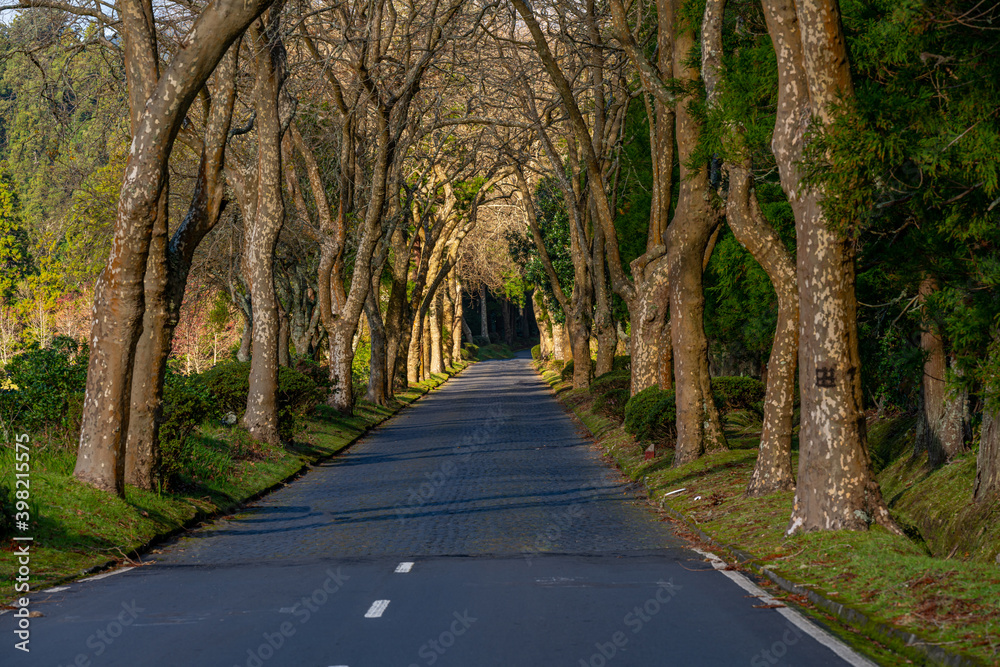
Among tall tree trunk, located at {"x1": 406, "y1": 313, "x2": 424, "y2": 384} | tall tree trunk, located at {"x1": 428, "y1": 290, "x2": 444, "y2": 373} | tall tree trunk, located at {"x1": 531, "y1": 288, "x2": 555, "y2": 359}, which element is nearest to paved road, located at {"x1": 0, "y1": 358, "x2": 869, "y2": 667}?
tall tree trunk, located at {"x1": 406, "y1": 313, "x2": 424, "y2": 384}

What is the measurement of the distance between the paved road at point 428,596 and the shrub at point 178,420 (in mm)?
1329

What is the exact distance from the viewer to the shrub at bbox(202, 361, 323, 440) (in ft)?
78.2

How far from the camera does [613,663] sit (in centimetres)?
670

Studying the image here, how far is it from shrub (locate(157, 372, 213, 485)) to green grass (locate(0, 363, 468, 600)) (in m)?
0.33

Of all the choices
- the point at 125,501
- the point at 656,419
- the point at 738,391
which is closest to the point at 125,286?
the point at 125,501

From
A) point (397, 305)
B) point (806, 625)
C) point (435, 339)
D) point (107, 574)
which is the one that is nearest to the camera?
point (806, 625)

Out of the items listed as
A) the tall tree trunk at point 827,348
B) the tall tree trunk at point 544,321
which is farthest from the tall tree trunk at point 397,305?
the tall tree trunk at point 827,348

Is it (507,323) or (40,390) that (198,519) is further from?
(507,323)

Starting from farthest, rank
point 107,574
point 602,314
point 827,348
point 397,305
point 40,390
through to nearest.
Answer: point 397,305 → point 602,314 → point 40,390 → point 827,348 → point 107,574

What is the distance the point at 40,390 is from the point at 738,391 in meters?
18.0

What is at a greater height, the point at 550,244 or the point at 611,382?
the point at 550,244

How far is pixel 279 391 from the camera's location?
2395cm

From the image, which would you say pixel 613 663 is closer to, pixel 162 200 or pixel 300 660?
pixel 300 660

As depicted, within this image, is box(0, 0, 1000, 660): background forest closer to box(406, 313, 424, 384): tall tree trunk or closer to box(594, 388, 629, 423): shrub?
box(594, 388, 629, 423): shrub
